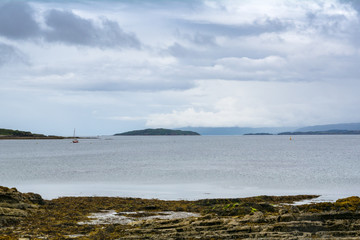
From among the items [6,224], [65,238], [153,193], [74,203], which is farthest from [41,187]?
[65,238]

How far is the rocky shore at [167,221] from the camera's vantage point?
14578 mm

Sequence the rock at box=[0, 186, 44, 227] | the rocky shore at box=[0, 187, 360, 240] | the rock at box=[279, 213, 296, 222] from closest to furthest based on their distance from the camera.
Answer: the rocky shore at box=[0, 187, 360, 240] < the rock at box=[279, 213, 296, 222] < the rock at box=[0, 186, 44, 227]

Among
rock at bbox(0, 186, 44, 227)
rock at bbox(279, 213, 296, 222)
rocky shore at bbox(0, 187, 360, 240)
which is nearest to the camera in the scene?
rocky shore at bbox(0, 187, 360, 240)

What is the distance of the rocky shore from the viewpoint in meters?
14.6

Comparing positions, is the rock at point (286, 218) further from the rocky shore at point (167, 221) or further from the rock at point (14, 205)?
the rock at point (14, 205)

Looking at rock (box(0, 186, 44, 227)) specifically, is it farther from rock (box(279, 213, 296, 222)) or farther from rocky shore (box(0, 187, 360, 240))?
rock (box(279, 213, 296, 222))

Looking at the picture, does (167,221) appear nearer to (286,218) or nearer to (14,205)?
(286,218)

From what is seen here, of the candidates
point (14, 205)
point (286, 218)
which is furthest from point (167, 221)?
point (14, 205)

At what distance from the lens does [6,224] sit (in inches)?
758

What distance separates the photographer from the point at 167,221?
56.0 ft

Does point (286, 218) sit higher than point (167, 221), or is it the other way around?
point (286, 218)

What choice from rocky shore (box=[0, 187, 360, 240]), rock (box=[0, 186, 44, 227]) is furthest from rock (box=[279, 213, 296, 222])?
rock (box=[0, 186, 44, 227])

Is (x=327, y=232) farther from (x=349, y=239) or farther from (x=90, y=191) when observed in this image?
(x=90, y=191)

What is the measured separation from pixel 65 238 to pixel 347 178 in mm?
43861
